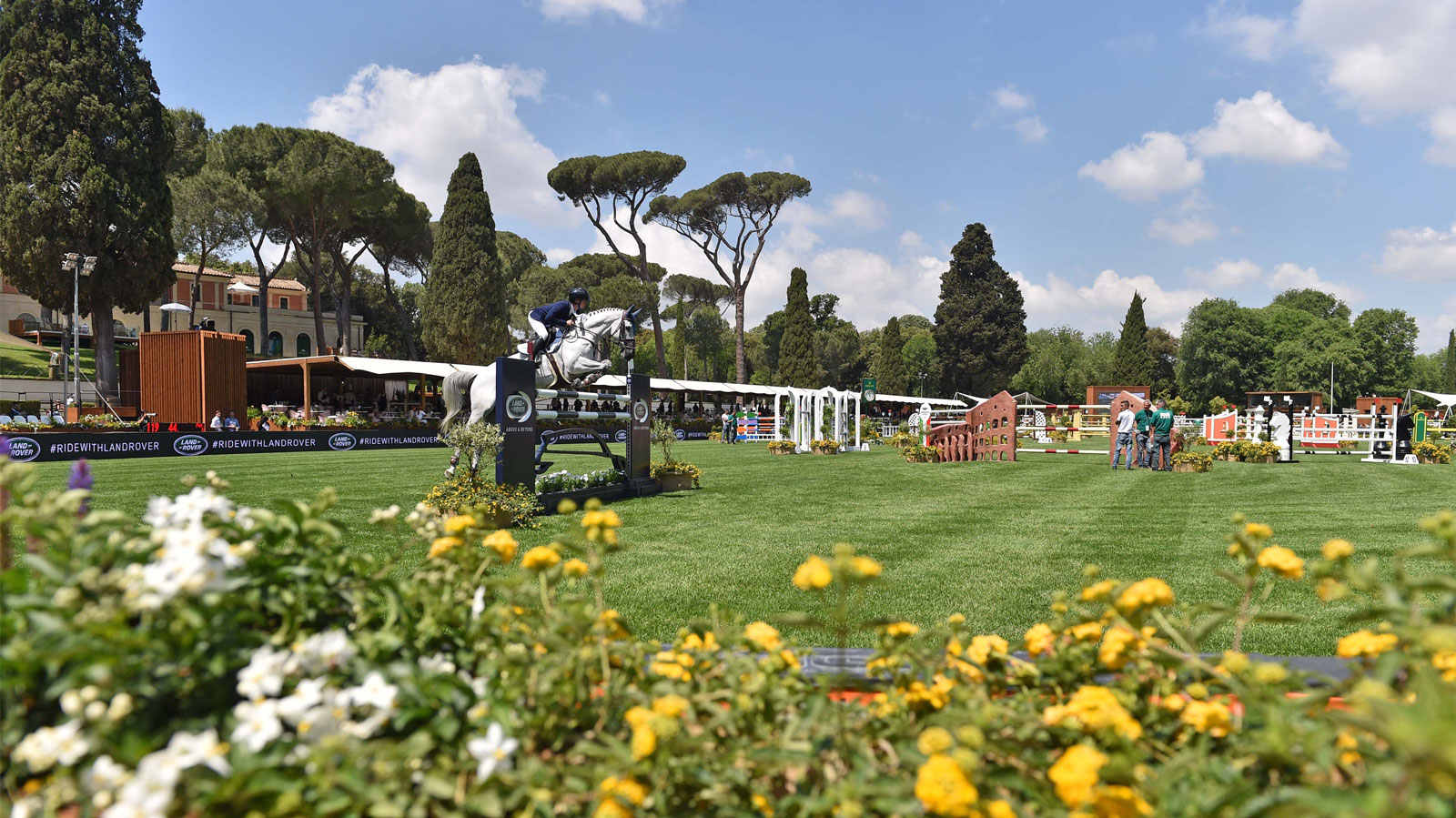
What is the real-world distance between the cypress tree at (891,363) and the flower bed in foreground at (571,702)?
56338 millimetres

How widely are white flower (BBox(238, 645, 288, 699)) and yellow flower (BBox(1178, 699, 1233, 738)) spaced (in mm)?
1454

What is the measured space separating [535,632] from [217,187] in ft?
136

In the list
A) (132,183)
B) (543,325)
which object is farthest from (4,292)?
(543,325)

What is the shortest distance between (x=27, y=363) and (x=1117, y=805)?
166ft

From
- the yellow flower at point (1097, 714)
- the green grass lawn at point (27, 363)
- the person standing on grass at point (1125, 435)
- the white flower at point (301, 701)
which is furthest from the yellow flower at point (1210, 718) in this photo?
the green grass lawn at point (27, 363)

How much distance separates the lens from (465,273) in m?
35.7

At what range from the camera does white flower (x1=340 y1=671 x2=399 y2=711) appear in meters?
1.22

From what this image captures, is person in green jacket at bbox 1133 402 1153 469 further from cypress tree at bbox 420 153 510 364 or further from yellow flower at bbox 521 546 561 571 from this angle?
cypress tree at bbox 420 153 510 364


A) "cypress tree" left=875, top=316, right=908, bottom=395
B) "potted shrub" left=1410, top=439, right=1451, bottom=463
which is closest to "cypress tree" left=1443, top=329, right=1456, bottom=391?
"cypress tree" left=875, top=316, right=908, bottom=395

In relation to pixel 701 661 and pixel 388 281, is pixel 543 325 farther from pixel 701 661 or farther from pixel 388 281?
pixel 388 281

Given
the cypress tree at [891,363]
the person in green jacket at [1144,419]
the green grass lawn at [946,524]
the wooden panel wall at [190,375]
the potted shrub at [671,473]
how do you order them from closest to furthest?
1. the green grass lawn at [946,524]
2. the potted shrub at [671,473]
3. the person in green jacket at [1144,419]
4. the wooden panel wall at [190,375]
5. the cypress tree at [891,363]

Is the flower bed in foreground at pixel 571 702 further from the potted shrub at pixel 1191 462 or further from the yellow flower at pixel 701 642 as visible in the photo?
the potted shrub at pixel 1191 462

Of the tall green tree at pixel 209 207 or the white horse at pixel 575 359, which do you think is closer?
the white horse at pixel 575 359

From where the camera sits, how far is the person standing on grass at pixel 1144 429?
15.4 metres
